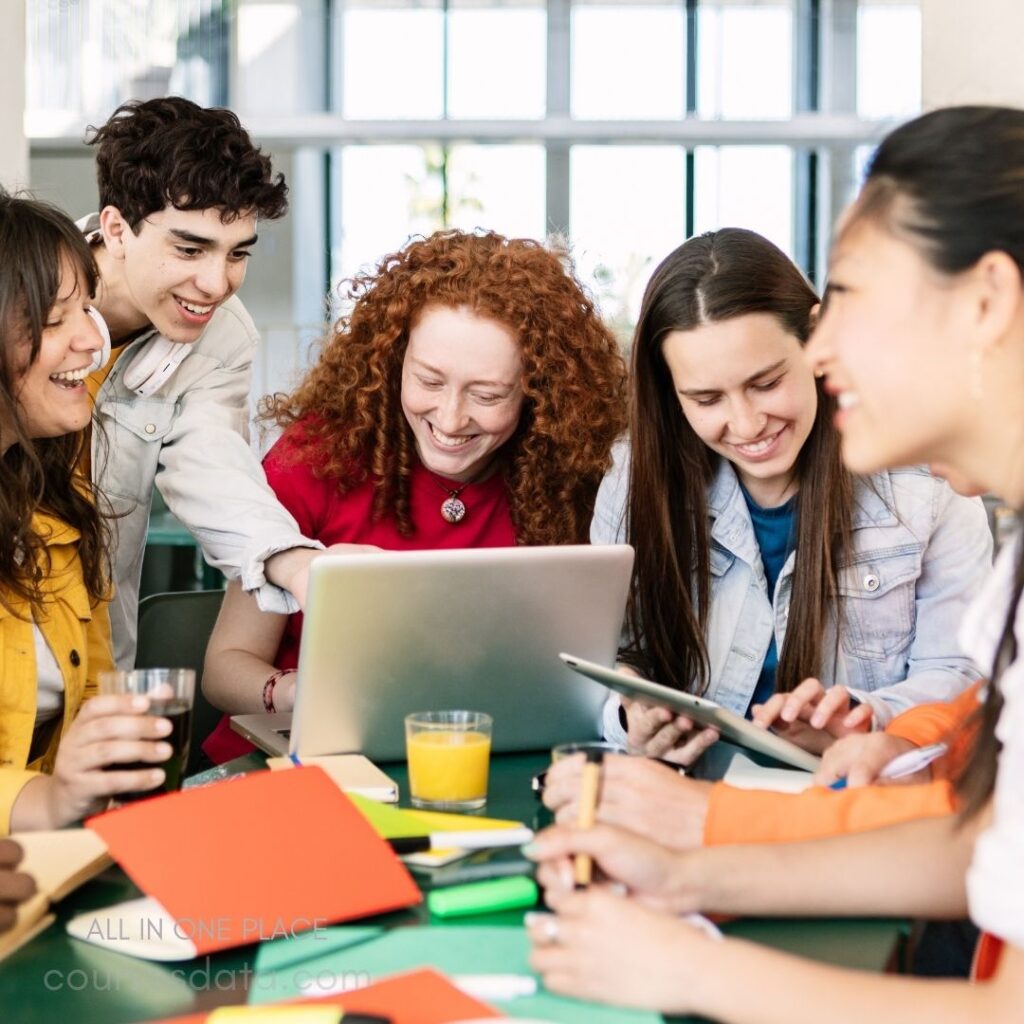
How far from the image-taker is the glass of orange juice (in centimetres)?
124

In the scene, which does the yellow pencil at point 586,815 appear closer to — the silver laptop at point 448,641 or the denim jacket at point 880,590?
the silver laptop at point 448,641

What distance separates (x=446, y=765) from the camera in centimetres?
124

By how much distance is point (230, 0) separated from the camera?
6051 millimetres

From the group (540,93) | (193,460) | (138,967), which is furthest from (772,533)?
(540,93)

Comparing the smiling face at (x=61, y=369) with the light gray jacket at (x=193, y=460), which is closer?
the smiling face at (x=61, y=369)

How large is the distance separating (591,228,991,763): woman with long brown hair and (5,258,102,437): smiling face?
0.72 metres

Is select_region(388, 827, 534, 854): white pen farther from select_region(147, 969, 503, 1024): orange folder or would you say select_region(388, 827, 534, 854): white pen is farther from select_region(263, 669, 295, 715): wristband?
select_region(263, 669, 295, 715): wristband

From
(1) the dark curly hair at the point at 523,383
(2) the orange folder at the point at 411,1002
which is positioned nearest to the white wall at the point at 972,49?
(1) the dark curly hair at the point at 523,383

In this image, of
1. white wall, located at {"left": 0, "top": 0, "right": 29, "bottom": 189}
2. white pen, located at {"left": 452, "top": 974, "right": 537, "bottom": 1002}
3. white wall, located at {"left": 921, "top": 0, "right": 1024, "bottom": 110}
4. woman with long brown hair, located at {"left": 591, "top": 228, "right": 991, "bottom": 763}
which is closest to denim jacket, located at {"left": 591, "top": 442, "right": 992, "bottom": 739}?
woman with long brown hair, located at {"left": 591, "top": 228, "right": 991, "bottom": 763}

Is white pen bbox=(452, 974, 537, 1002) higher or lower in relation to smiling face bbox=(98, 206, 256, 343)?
lower

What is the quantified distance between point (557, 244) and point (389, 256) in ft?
1.11

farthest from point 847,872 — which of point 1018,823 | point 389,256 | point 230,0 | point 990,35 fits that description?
point 230,0

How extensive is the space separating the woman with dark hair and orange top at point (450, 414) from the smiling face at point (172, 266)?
194mm

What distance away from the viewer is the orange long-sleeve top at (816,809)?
3.66 feet
